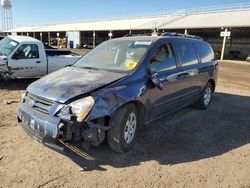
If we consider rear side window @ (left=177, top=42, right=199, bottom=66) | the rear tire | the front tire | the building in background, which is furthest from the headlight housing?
the building in background

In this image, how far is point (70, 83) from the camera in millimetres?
4379

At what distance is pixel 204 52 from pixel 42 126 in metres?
4.78

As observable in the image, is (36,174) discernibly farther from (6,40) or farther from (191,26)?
(191,26)

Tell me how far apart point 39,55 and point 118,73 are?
5980 millimetres

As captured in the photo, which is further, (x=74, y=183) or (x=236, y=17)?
(x=236, y=17)

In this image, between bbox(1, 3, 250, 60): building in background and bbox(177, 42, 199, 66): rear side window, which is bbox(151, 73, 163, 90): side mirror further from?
bbox(1, 3, 250, 60): building in background

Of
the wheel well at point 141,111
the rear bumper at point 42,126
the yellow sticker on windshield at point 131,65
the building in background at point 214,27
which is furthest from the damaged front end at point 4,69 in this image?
the building in background at point 214,27

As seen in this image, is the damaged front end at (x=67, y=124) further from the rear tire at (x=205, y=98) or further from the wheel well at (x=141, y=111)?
the rear tire at (x=205, y=98)

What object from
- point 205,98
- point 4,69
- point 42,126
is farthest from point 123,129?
point 4,69

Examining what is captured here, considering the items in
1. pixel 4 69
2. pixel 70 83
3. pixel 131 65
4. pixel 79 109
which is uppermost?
pixel 131 65

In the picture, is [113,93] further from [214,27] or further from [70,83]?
[214,27]

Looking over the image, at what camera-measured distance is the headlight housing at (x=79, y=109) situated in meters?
3.84

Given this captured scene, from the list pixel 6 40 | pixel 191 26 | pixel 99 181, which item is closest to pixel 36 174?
pixel 99 181

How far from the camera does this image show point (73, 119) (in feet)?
12.6
